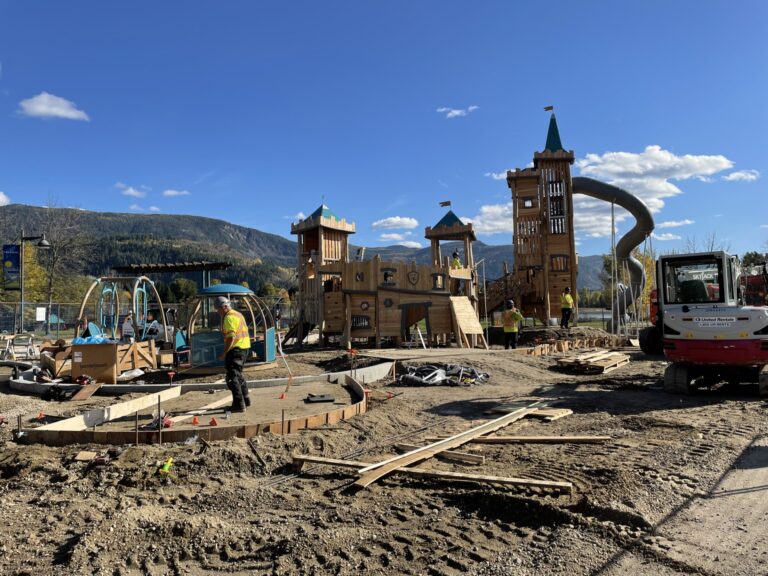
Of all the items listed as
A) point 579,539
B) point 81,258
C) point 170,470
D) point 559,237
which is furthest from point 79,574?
point 81,258

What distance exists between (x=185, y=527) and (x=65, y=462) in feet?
8.59

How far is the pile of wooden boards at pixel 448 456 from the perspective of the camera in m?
5.30

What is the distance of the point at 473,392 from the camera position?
11.8m

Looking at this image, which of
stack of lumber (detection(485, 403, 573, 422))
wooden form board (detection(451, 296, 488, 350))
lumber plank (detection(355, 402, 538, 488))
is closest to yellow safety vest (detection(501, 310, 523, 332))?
wooden form board (detection(451, 296, 488, 350))

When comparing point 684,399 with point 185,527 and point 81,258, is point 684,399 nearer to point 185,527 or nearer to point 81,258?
point 185,527

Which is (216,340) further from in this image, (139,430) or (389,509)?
(389,509)

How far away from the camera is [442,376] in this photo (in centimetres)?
1298

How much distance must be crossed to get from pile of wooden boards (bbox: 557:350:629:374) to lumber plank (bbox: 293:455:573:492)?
10.4 metres

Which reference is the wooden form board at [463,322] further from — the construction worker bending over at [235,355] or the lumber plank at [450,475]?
the lumber plank at [450,475]

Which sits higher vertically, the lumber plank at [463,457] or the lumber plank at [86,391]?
the lumber plank at [86,391]

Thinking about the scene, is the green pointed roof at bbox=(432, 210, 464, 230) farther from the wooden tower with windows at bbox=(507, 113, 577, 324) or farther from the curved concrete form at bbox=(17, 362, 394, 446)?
the curved concrete form at bbox=(17, 362, 394, 446)

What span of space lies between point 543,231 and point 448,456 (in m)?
26.1

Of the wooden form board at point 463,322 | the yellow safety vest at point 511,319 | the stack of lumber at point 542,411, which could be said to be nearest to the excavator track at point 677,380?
the stack of lumber at point 542,411

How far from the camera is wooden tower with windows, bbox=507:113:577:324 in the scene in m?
30.4
